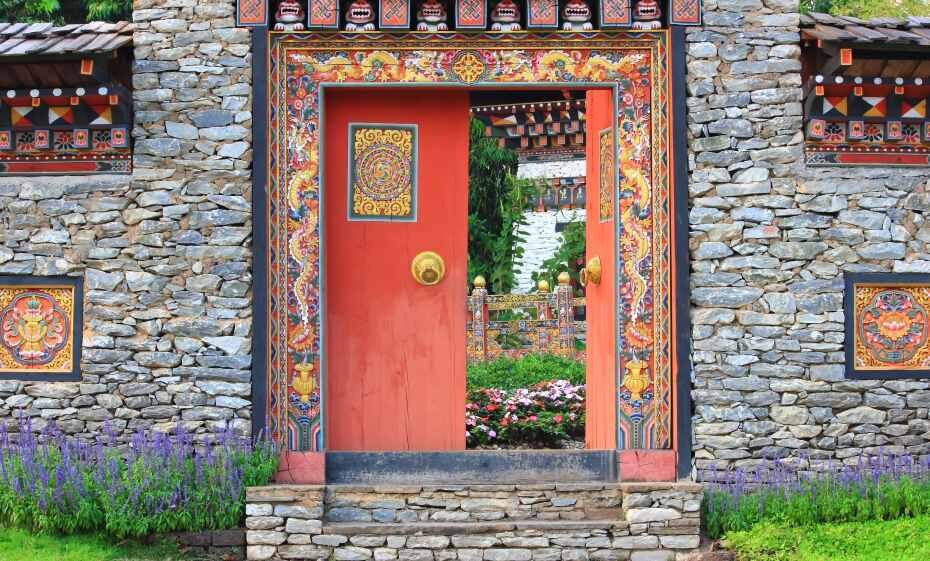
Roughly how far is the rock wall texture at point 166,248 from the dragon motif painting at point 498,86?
27 centimetres

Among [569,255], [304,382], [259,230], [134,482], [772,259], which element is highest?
[569,255]

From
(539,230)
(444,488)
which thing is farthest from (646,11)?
(539,230)

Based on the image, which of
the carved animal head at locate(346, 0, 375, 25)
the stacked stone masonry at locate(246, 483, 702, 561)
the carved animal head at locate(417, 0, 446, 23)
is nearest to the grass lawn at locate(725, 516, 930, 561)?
the stacked stone masonry at locate(246, 483, 702, 561)

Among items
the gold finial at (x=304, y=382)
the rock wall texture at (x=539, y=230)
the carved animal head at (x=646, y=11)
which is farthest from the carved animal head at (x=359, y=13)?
the rock wall texture at (x=539, y=230)

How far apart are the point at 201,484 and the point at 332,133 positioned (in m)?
2.41

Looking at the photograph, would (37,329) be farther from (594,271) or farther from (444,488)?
(594,271)

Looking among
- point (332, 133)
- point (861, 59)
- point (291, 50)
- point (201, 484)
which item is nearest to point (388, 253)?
point (332, 133)

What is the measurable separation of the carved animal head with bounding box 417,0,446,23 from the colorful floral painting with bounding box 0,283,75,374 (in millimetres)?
2863

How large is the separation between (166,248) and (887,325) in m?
4.69

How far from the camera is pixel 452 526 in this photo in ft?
19.8

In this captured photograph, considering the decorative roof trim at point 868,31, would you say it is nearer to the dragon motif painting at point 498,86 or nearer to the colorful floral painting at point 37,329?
the dragon motif painting at point 498,86

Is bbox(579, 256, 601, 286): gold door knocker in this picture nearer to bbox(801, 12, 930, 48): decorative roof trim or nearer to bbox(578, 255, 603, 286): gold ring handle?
bbox(578, 255, 603, 286): gold ring handle

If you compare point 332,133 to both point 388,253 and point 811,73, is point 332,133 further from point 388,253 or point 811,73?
point 811,73

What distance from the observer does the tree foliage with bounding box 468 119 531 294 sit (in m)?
16.7
